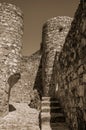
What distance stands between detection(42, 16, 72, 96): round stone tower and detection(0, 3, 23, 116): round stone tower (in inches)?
109

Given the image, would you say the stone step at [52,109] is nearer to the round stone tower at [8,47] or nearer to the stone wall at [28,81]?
the round stone tower at [8,47]

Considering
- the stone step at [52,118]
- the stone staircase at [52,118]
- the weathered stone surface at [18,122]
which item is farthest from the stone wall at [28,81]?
the stone step at [52,118]

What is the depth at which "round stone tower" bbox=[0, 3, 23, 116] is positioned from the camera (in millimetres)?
6477

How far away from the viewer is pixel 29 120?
5773 mm

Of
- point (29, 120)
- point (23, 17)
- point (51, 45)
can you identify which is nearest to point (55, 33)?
point (51, 45)

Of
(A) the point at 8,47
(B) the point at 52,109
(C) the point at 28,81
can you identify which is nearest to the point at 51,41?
(C) the point at 28,81

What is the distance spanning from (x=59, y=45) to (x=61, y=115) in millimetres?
4885

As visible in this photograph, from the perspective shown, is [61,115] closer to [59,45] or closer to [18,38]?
[18,38]

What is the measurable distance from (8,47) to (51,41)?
349cm

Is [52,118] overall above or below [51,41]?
below

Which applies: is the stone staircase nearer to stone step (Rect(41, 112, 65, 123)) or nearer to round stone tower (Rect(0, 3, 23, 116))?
stone step (Rect(41, 112, 65, 123))

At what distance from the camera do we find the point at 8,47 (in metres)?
6.74

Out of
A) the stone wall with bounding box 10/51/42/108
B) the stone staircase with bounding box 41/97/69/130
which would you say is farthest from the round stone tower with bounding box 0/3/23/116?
the stone wall with bounding box 10/51/42/108

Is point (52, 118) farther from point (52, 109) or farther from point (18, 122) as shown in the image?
point (18, 122)
